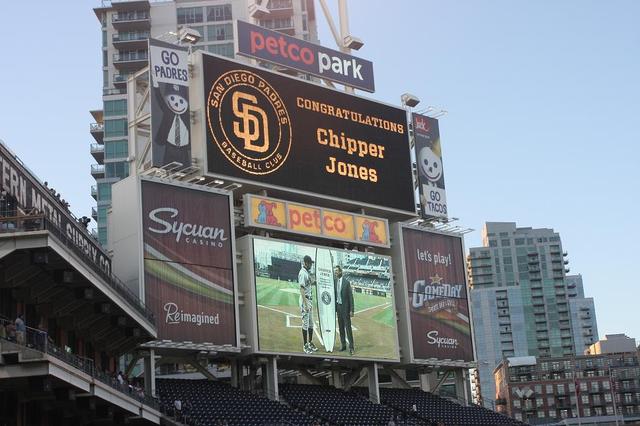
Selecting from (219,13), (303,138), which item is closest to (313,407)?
(303,138)

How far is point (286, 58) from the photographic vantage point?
57.2m

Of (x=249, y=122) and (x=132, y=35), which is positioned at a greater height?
(x=132, y=35)

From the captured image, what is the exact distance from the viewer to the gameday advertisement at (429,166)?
62.4 metres

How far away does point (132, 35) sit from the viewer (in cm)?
11675

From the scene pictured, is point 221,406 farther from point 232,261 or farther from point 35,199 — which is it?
point 35,199

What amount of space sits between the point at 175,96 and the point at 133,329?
504 inches

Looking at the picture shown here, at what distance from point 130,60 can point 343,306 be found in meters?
67.6

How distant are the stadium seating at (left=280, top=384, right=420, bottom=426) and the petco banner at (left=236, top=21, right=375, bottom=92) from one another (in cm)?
1752

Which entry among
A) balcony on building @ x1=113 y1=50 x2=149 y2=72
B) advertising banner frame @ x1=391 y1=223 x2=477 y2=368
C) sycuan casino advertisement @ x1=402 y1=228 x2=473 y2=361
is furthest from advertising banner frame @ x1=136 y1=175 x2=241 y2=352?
balcony on building @ x1=113 y1=50 x2=149 y2=72

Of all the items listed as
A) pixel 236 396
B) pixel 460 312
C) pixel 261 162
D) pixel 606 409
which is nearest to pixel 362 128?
pixel 261 162

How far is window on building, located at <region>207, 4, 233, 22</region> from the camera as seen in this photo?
121375 mm

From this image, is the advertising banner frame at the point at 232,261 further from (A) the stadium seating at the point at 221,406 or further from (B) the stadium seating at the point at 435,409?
(B) the stadium seating at the point at 435,409

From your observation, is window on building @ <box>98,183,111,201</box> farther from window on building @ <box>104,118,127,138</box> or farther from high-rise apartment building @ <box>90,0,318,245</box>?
window on building @ <box>104,118,127,138</box>

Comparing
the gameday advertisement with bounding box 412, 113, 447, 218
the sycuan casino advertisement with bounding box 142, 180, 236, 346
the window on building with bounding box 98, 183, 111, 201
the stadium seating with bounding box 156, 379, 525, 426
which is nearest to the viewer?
the sycuan casino advertisement with bounding box 142, 180, 236, 346
